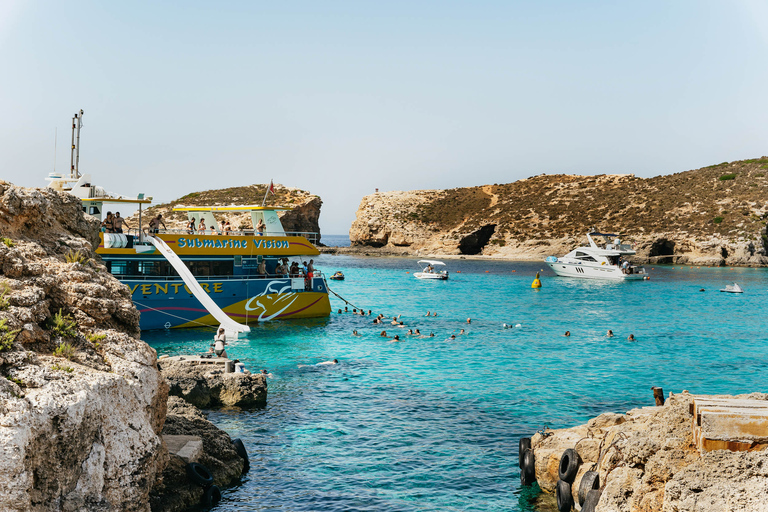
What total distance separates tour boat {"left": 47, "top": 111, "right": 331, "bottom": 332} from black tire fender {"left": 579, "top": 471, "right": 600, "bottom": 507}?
21857mm

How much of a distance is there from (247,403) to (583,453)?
10.1 metres

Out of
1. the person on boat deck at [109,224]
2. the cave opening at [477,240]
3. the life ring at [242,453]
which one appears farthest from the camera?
the cave opening at [477,240]

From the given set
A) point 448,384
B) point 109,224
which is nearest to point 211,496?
point 448,384

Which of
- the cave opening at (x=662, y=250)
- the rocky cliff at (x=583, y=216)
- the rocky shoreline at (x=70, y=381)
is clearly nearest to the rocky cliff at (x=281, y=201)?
the rocky cliff at (x=583, y=216)

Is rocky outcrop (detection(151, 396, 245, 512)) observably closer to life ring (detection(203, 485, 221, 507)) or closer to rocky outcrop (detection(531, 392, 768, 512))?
life ring (detection(203, 485, 221, 507))

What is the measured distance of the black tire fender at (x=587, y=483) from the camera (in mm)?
10594

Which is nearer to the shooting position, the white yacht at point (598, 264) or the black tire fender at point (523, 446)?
the black tire fender at point (523, 446)

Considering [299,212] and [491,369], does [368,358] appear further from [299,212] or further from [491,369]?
[299,212]

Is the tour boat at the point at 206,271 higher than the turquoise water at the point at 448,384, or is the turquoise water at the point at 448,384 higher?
the tour boat at the point at 206,271

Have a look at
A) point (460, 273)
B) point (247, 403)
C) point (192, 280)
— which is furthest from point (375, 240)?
point (247, 403)

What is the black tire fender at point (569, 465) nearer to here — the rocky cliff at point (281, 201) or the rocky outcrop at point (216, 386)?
the rocky outcrop at point (216, 386)

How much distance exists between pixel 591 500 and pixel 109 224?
24.6m

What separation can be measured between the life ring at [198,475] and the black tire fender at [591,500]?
263 inches

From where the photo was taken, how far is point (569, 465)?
11.7 meters
